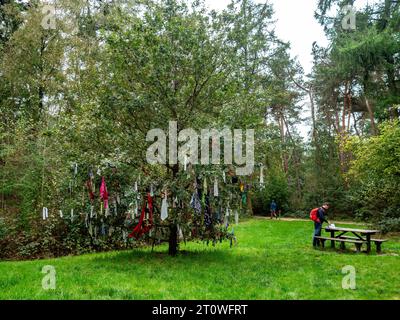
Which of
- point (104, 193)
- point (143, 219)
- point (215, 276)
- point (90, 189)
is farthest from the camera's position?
point (143, 219)

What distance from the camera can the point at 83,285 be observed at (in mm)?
6629

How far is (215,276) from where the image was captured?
7234 millimetres

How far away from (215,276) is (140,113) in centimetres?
446

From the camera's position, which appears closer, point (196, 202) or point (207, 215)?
point (196, 202)

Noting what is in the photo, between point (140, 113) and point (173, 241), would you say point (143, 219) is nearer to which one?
point (173, 241)

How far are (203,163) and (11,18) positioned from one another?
60.0 ft

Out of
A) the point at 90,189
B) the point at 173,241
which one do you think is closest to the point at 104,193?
the point at 90,189

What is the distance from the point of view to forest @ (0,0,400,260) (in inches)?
340

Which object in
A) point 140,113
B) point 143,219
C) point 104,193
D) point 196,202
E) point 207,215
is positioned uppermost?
point 140,113

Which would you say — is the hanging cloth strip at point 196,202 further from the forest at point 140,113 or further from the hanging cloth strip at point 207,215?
the hanging cloth strip at point 207,215

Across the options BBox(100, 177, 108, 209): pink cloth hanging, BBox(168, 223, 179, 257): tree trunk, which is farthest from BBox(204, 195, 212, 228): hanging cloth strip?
BBox(100, 177, 108, 209): pink cloth hanging

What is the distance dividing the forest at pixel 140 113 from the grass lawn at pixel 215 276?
912 mm

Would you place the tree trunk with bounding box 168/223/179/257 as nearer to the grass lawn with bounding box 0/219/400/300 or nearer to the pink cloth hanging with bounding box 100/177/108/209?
the grass lawn with bounding box 0/219/400/300
